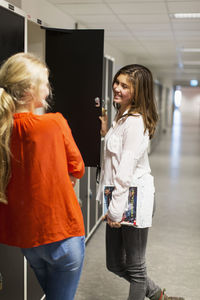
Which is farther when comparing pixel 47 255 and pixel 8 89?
pixel 47 255

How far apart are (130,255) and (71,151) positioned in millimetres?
934

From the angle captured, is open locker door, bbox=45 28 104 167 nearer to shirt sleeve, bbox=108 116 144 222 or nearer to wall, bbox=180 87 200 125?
shirt sleeve, bbox=108 116 144 222

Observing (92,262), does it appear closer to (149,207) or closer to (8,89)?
(149,207)

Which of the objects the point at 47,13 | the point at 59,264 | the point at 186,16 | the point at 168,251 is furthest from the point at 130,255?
the point at 186,16

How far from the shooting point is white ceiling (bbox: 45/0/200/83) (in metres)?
3.95

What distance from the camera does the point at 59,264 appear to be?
1.42 m

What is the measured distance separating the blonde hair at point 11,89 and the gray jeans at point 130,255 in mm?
927

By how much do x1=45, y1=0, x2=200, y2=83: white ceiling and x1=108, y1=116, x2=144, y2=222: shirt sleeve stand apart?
240 cm

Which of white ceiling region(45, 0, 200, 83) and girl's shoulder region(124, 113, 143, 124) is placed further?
white ceiling region(45, 0, 200, 83)

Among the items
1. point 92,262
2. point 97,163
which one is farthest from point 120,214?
point 92,262

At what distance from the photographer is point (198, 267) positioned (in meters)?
3.41

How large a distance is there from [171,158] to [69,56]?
7939 mm

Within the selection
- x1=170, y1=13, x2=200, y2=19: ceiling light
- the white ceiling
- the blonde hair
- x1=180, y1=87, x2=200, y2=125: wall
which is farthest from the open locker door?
x1=180, y1=87, x2=200, y2=125: wall

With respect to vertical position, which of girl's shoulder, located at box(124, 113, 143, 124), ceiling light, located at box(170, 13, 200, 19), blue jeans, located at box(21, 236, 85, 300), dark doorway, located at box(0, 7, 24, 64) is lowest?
blue jeans, located at box(21, 236, 85, 300)
